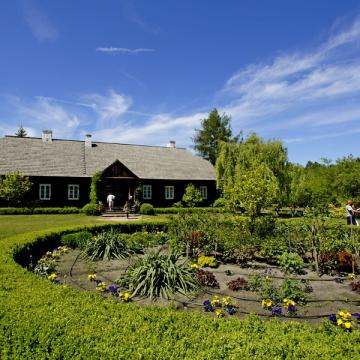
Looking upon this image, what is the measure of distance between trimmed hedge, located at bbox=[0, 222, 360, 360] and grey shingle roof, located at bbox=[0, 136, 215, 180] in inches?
999

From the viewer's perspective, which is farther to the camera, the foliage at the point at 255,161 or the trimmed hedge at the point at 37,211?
the foliage at the point at 255,161

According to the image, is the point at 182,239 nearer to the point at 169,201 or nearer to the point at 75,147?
the point at 169,201

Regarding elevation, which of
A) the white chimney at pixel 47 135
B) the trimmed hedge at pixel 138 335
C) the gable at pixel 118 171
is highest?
the white chimney at pixel 47 135

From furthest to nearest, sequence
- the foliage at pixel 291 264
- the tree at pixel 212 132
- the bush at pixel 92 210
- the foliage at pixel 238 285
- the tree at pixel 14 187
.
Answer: the tree at pixel 212 132 < the bush at pixel 92 210 < the tree at pixel 14 187 < the foliage at pixel 291 264 < the foliage at pixel 238 285

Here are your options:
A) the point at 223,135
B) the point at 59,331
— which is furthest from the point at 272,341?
the point at 223,135

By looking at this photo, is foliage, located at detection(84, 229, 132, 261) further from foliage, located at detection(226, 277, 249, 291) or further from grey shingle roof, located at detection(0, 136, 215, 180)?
grey shingle roof, located at detection(0, 136, 215, 180)

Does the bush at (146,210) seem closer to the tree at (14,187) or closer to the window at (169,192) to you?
the window at (169,192)

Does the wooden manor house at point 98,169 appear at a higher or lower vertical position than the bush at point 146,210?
higher

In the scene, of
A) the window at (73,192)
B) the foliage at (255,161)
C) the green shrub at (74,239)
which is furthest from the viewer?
the window at (73,192)

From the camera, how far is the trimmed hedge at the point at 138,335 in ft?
11.4

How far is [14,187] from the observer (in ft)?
84.1

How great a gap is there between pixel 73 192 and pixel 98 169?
9.91 feet

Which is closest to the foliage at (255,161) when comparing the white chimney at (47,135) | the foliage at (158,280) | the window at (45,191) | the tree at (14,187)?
the window at (45,191)

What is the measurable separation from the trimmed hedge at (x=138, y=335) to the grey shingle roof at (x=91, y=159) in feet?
83.3
